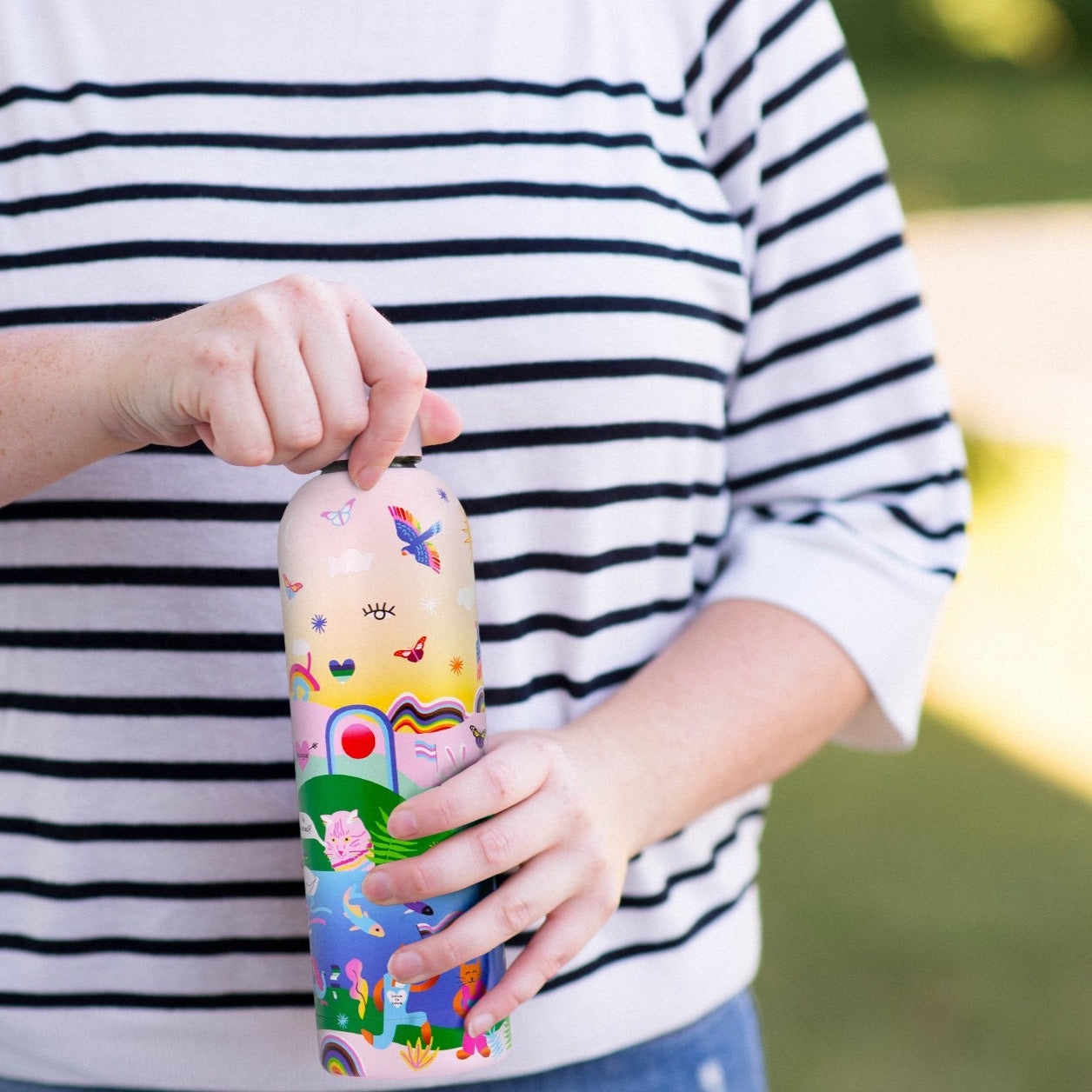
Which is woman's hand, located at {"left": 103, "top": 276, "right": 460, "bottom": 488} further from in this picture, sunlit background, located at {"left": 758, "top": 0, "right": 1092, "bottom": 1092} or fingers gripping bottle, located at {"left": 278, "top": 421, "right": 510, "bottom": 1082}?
sunlit background, located at {"left": 758, "top": 0, "right": 1092, "bottom": 1092}

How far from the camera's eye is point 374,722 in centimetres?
82

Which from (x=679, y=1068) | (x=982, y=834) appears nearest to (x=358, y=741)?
(x=679, y=1068)

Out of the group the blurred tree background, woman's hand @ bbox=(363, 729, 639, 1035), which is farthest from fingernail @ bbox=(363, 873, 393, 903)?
the blurred tree background

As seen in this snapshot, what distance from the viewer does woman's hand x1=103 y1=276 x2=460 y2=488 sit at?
75 cm

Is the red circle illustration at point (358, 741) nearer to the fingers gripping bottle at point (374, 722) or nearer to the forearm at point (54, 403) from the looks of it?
the fingers gripping bottle at point (374, 722)

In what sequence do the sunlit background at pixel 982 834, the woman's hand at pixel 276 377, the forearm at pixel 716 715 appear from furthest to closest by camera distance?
1. the sunlit background at pixel 982 834
2. the forearm at pixel 716 715
3. the woman's hand at pixel 276 377

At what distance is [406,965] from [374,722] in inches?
6.0

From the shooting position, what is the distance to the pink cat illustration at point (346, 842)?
824mm

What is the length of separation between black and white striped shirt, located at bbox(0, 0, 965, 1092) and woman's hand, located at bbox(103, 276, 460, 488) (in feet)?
0.52

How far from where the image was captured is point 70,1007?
0.94 metres

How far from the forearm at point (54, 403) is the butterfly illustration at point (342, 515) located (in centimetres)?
14

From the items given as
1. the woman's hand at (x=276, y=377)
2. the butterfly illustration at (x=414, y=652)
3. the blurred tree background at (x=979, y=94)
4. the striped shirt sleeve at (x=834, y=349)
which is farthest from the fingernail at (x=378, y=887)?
the blurred tree background at (x=979, y=94)

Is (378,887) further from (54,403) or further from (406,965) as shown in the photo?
(54,403)

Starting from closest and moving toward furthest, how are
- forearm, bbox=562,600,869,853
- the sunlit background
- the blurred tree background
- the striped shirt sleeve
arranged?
1. forearm, bbox=562,600,869,853
2. the striped shirt sleeve
3. the sunlit background
4. the blurred tree background
